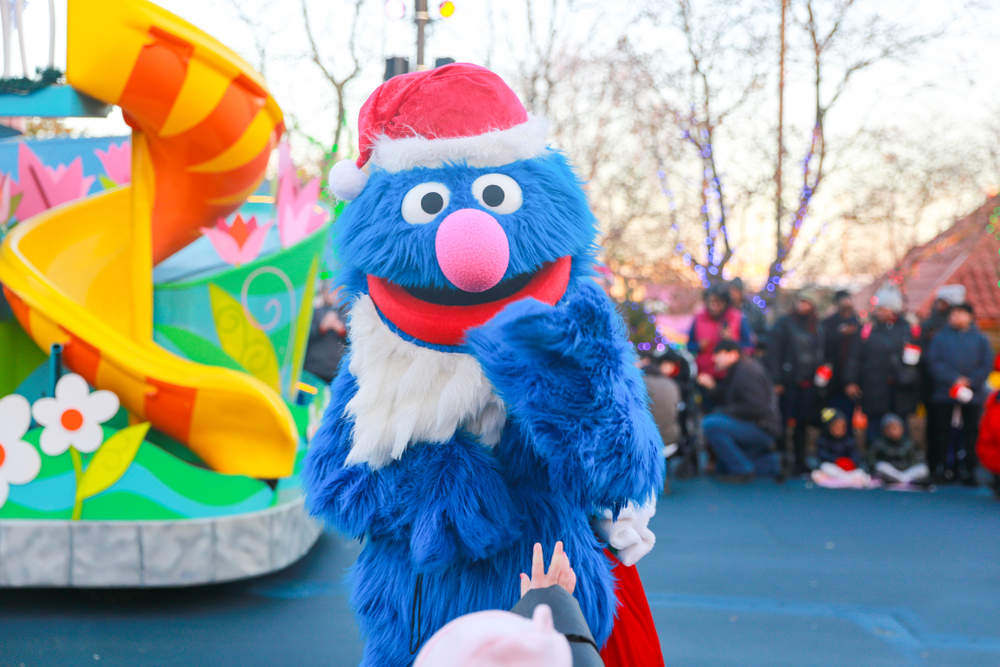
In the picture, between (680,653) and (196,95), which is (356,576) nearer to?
(680,653)

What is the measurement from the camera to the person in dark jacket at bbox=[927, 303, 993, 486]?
6.44 m

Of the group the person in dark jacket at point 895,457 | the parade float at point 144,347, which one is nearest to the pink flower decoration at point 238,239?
the parade float at point 144,347

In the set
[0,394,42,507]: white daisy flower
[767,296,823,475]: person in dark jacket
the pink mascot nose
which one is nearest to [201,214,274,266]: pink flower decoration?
[0,394,42,507]: white daisy flower

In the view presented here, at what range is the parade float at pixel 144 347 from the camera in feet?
11.6

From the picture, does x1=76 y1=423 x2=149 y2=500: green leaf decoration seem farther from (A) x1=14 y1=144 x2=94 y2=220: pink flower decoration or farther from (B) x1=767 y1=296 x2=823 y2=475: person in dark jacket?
(B) x1=767 y1=296 x2=823 y2=475: person in dark jacket

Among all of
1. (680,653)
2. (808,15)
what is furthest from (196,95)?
(808,15)

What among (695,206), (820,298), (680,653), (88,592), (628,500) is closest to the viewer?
(628,500)

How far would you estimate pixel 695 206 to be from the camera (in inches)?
429

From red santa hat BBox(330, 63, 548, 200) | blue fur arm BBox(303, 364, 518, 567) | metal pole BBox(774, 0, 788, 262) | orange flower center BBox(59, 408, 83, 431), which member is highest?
metal pole BBox(774, 0, 788, 262)

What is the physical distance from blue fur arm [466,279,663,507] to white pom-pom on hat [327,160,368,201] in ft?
1.61

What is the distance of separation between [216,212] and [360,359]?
2738 millimetres

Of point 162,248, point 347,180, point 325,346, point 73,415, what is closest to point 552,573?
point 347,180

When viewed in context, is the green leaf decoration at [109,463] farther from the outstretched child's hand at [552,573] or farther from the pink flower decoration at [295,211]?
the outstretched child's hand at [552,573]

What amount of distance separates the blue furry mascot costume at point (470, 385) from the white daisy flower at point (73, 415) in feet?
7.31
